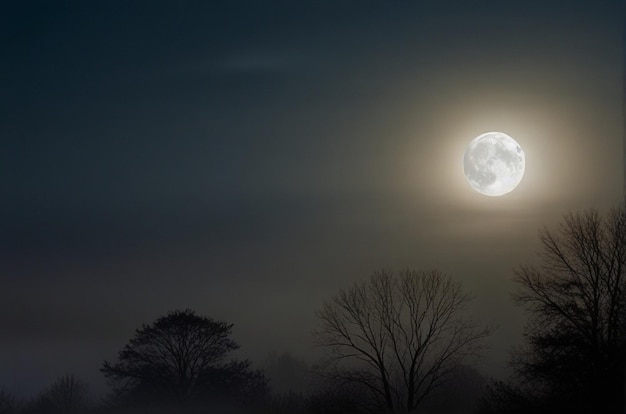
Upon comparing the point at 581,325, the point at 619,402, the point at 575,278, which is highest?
the point at 575,278

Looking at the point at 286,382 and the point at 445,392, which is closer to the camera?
the point at 445,392

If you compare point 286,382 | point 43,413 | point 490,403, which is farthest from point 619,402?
point 43,413

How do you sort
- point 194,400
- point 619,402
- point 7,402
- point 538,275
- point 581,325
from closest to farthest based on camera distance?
point 619,402
point 581,325
point 538,275
point 194,400
point 7,402

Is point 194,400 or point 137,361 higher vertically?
point 137,361

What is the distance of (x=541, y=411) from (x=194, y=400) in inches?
574

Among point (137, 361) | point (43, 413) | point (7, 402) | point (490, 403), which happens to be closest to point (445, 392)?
point (490, 403)

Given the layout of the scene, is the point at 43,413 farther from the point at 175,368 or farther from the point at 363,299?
the point at 363,299

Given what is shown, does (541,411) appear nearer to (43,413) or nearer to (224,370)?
(224,370)

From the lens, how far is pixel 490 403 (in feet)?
96.3

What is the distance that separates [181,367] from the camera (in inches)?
1367

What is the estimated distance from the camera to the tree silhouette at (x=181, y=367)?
33.9 m

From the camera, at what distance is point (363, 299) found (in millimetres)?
36250

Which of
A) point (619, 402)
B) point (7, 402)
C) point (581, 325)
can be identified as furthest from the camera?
point (7, 402)

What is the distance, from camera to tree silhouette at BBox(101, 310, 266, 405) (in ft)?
111
